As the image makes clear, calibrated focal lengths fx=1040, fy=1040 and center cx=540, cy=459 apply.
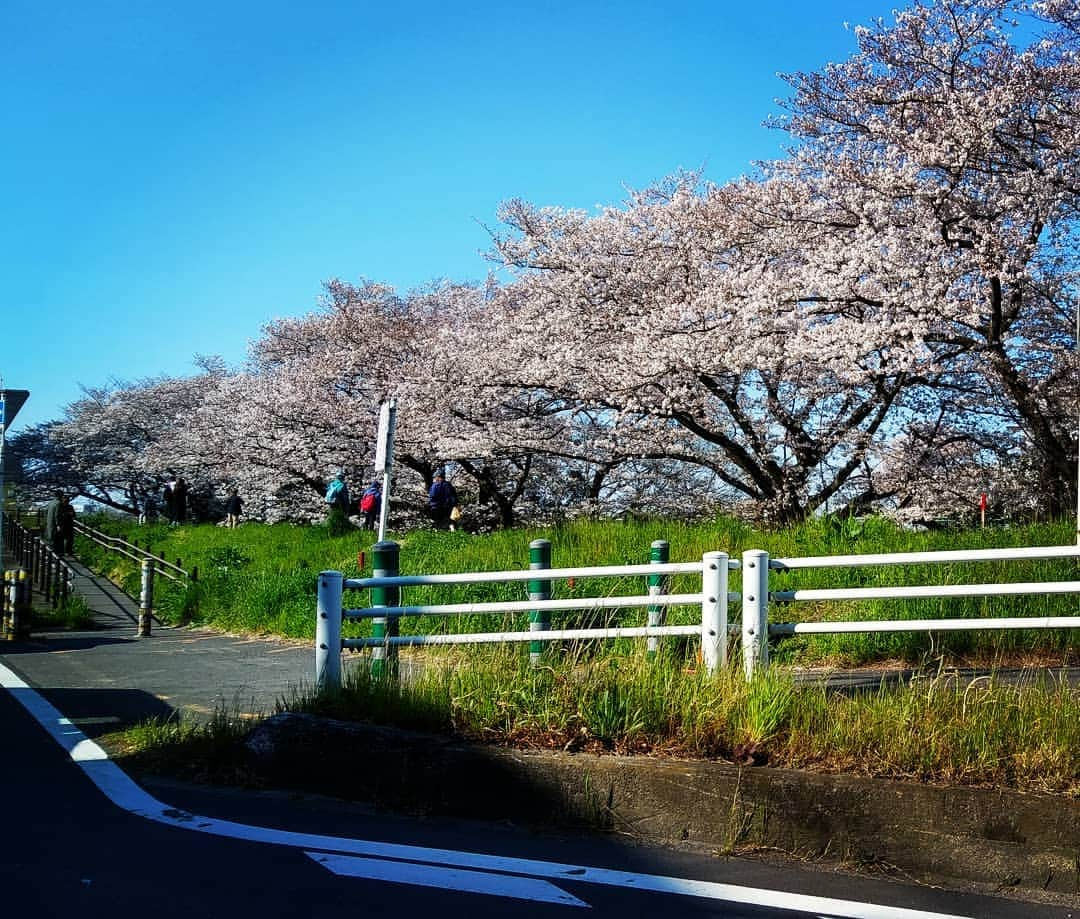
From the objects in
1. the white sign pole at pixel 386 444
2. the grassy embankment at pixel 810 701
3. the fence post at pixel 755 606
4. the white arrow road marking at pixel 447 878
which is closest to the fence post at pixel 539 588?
the grassy embankment at pixel 810 701

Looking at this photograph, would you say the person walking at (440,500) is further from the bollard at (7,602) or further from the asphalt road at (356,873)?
the asphalt road at (356,873)

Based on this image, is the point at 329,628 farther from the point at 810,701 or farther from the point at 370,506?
the point at 370,506

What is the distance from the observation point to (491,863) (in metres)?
4.32

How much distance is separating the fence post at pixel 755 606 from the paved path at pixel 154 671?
2969mm

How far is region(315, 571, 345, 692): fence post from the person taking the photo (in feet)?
22.2

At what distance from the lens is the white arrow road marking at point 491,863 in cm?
381

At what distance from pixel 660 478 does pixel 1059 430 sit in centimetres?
1207

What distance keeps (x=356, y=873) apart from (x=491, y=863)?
56 centimetres

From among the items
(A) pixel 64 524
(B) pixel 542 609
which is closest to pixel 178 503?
(A) pixel 64 524

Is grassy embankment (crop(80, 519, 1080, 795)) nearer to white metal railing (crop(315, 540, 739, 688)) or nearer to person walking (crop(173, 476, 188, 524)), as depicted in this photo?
white metal railing (crop(315, 540, 739, 688))

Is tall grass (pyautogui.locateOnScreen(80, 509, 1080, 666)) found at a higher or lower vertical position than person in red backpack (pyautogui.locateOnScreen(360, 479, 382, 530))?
lower

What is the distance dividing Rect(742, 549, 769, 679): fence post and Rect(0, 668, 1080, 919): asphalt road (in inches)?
64.1

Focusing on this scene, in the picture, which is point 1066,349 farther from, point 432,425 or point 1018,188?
point 432,425

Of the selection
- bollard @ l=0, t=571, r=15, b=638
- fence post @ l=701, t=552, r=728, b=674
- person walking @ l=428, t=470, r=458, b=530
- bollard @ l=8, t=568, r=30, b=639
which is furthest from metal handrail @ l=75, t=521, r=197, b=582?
fence post @ l=701, t=552, r=728, b=674
